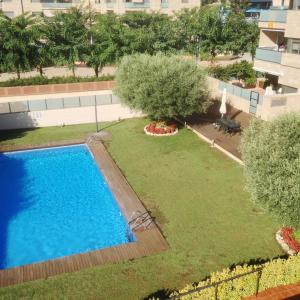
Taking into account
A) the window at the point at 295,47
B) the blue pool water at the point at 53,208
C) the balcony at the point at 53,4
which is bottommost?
the blue pool water at the point at 53,208

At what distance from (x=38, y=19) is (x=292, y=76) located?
31075mm

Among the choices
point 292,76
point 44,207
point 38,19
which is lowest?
point 44,207

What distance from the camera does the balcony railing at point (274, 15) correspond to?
3258 centimetres

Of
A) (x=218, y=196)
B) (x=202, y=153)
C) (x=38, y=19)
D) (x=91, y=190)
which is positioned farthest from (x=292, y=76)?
(x=38, y=19)

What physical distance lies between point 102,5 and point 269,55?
43361mm

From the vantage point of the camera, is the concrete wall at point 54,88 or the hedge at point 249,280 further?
the concrete wall at point 54,88

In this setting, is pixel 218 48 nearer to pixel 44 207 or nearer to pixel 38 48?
pixel 38 48

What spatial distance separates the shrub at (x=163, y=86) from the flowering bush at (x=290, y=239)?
14.1 metres

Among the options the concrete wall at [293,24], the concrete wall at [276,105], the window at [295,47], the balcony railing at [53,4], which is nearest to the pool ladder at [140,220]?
the concrete wall at [276,105]

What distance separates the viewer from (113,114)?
35625 mm

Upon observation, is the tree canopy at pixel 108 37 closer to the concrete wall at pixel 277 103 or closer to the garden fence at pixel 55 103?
the garden fence at pixel 55 103

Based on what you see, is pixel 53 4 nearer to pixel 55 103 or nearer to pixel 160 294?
pixel 55 103

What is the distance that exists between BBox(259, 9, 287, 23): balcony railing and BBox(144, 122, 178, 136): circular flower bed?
1394 cm

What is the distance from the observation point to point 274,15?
3388 cm
